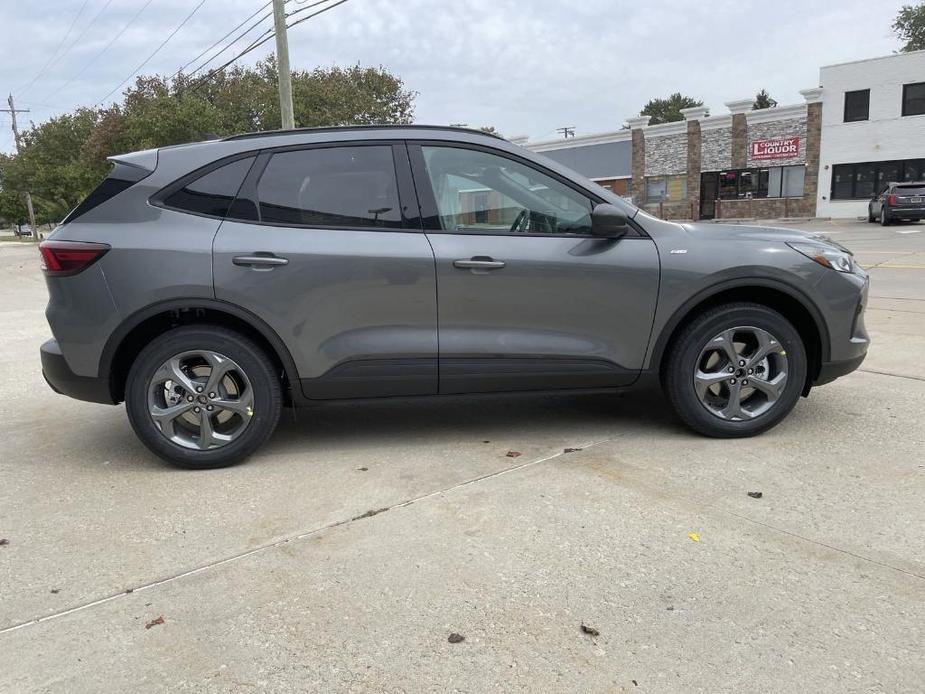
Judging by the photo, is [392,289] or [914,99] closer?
[392,289]

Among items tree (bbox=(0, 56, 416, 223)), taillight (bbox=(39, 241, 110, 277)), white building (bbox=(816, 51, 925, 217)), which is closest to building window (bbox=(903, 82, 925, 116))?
white building (bbox=(816, 51, 925, 217))

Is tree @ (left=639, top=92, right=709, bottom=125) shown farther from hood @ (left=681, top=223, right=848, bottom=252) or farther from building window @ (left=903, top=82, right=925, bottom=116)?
hood @ (left=681, top=223, right=848, bottom=252)

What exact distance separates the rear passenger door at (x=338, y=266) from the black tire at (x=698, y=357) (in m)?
1.38

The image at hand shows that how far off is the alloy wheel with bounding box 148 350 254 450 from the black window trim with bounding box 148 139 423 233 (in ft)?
2.57

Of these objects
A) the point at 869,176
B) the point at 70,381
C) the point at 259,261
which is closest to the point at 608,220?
the point at 259,261

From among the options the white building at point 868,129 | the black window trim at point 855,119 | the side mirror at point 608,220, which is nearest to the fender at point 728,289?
the side mirror at point 608,220

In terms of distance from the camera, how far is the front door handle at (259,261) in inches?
150

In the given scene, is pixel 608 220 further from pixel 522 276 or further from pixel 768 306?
pixel 768 306

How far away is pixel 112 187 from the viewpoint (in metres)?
3.92

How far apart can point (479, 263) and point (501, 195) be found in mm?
429

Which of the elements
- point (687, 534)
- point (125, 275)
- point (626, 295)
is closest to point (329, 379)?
point (125, 275)

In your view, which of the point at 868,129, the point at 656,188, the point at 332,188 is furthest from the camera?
the point at 656,188

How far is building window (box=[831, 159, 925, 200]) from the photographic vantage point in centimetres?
3341

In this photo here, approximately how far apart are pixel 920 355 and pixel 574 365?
149 inches
